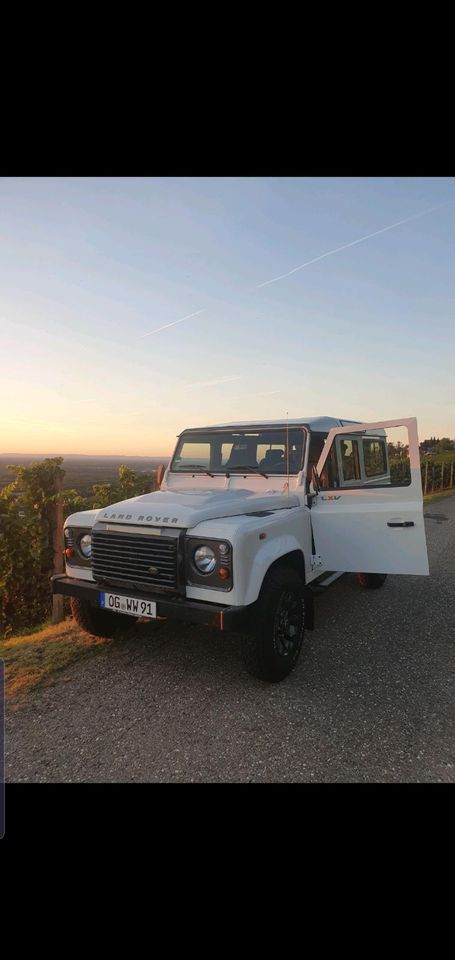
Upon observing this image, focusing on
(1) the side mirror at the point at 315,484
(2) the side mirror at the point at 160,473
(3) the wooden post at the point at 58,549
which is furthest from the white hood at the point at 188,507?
(3) the wooden post at the point at 58,549

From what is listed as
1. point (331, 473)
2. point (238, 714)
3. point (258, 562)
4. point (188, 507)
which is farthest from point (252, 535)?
point (331, 473)

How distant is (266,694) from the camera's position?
3.41 m

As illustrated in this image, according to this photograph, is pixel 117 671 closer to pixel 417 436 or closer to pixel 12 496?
pixel 417 436

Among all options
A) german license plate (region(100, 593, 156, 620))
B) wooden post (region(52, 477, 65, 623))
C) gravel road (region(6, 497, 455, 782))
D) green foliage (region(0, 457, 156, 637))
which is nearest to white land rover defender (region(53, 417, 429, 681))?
german license plate (region(100, 593, 156, 620))

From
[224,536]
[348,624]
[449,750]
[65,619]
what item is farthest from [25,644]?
[449,750]

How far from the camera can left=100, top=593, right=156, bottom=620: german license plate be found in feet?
11.1

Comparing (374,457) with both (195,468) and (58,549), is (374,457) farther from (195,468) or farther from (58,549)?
(58,549)

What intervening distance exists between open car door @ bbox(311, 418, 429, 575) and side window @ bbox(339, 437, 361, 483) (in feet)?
0.63

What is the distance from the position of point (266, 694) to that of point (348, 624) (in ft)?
5.92

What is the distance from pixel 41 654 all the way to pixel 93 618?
60 centimetres

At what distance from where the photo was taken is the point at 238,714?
3.14 metres

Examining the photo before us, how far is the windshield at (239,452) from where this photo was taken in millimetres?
4621

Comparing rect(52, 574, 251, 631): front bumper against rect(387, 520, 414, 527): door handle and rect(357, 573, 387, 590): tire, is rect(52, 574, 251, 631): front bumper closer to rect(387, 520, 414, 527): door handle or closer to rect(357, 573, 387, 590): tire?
rect(387, 520, 414, 527): door handle

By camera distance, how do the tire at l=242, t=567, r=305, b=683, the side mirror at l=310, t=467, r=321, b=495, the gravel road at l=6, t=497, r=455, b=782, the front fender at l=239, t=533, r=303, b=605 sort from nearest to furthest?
the gravel road at l=6, t=497, r=455, b=782
the front fender at l=239, t=533, r=303, b=605
the tire at l=242, t=567, r=305, b=683
the side mirror at l=310, t=467, r=321, b=495
